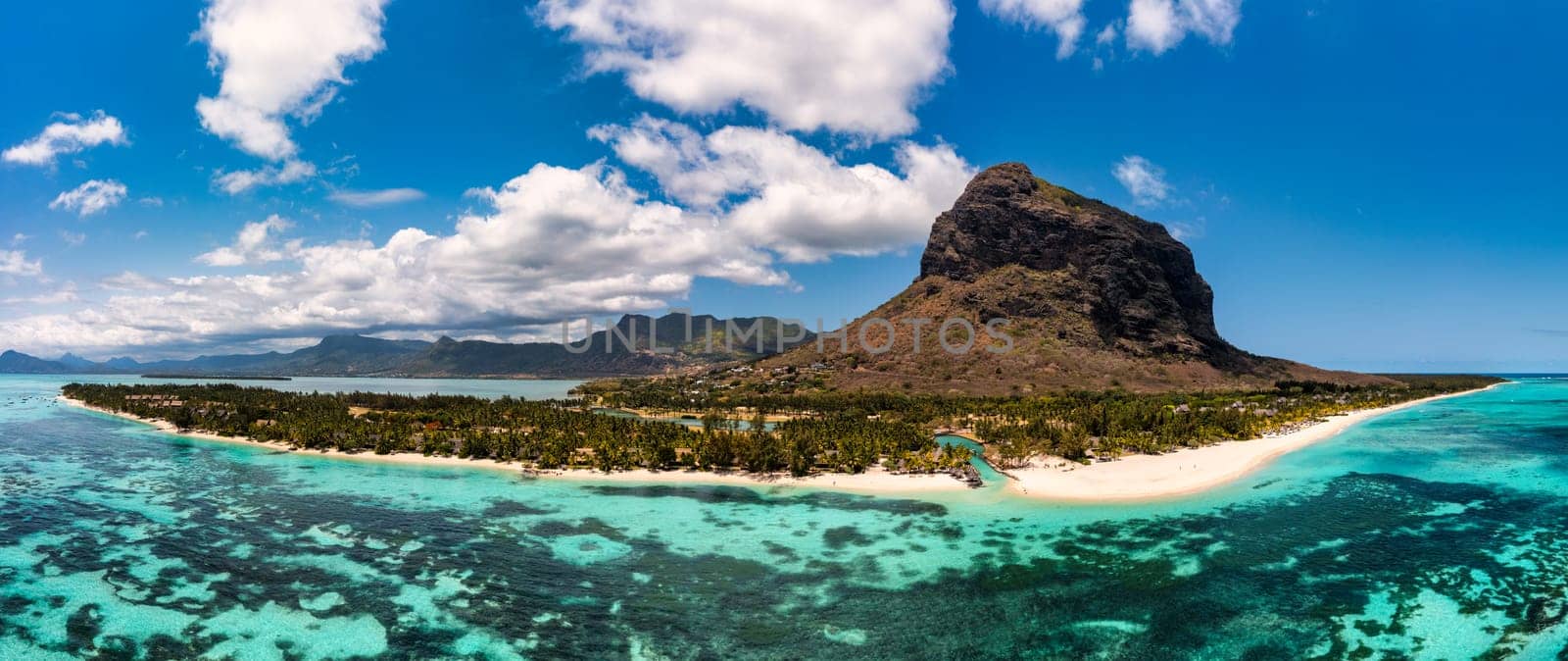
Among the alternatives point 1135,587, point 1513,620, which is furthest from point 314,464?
point 1513,620

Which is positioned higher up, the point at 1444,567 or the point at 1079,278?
the point at 1079,278

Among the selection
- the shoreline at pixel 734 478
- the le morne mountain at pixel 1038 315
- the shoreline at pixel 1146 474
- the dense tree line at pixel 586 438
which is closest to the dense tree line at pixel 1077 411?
the shoreline at pixel 1146 474

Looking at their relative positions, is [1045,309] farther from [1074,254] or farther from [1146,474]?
[1146,474]

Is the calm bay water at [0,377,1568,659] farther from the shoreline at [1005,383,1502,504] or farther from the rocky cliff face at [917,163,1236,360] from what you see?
the rocky cliff face at [917,163,1236,360]

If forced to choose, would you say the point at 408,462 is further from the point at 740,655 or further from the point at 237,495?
the point at 740,655

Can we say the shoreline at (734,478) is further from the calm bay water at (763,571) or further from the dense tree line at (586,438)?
the calm bay water at (763,571)
